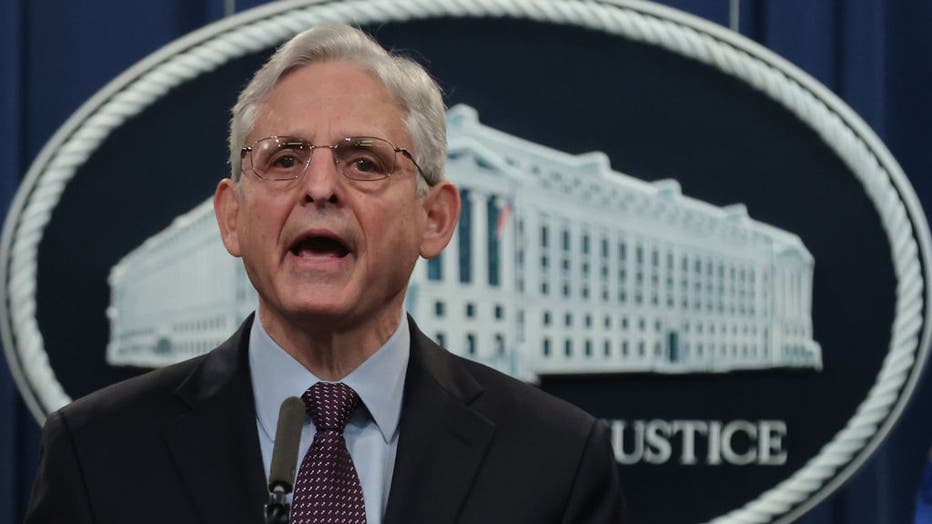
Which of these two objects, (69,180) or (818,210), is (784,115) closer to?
(818,210)

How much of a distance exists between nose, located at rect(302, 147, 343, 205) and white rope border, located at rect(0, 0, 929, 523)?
1.85ft

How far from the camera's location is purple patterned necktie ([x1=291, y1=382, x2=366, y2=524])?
81cm

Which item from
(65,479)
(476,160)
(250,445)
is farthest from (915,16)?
(65,479)

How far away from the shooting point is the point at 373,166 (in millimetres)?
871

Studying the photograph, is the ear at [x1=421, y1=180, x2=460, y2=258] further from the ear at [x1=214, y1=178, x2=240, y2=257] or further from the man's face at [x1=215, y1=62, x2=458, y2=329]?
the ear at [x1=214, y1=178, x2=240, y2=257]

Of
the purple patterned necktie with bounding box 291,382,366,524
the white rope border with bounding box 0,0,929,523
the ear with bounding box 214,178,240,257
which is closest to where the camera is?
the purple patterned necktie with bounding box 291,382,366,524

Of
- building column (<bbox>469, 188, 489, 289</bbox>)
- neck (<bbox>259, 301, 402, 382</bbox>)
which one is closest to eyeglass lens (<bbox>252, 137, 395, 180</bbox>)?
neck (<bbox>259, 301, 402, 382</bbox>)

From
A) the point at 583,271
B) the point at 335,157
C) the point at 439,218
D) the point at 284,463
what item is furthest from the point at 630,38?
the point at 284,463

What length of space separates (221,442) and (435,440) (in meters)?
0.16

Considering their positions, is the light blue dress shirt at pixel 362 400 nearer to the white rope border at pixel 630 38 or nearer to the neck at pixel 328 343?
the neck at pixel 328 343

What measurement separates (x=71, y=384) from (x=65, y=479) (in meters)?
0.57

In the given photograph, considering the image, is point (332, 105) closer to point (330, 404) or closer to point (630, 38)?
point (330, 404)

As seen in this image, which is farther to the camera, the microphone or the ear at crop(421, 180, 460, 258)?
the ear at crop(421, 180, 460, 258)

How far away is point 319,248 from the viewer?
86 centimetres
